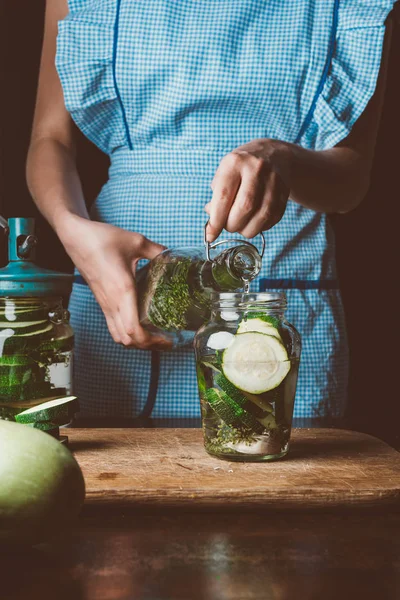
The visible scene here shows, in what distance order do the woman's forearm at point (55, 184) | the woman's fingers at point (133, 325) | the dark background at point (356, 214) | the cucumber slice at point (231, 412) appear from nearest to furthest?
the cucumber slice at point (231, 412) → the woman's fingers at point (133, 325) → the woman's forearm at point (55, 184) → the dark background at point (356, 214)

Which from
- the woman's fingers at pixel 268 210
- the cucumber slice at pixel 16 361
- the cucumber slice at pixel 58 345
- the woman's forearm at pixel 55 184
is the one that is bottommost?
the cucumber slice at pixel 16 361

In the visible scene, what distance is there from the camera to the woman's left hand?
93cm

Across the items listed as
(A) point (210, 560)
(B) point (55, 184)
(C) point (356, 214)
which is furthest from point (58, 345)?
(C) point (356, 214)

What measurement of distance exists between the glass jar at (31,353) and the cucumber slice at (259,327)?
0.86 feet

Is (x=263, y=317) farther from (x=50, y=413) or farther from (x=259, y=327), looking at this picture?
(x=50, y=413)

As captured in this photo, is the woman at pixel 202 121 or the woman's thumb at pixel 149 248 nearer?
the woman's thumb at pixel 149 248

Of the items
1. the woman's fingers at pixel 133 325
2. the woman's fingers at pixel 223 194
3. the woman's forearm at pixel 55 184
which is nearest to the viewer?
the woman's fingers at pixel 223 194

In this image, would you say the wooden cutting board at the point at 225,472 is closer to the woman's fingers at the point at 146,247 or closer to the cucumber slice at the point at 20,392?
the cucumber slice at the point at 20,392

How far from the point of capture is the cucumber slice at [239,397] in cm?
81

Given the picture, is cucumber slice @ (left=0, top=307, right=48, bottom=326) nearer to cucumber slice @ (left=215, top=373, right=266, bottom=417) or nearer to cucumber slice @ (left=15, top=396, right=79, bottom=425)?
cucumber slice @ (left=15, top=396, right=79, bottom=425)

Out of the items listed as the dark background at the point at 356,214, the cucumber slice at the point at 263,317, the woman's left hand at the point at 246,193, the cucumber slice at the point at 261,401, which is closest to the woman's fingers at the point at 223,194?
the woman's left hand at the point at 246,193

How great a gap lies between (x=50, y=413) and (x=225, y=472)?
0.67 feet

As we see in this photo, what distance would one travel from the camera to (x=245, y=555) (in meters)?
0.58

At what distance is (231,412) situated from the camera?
816mm
